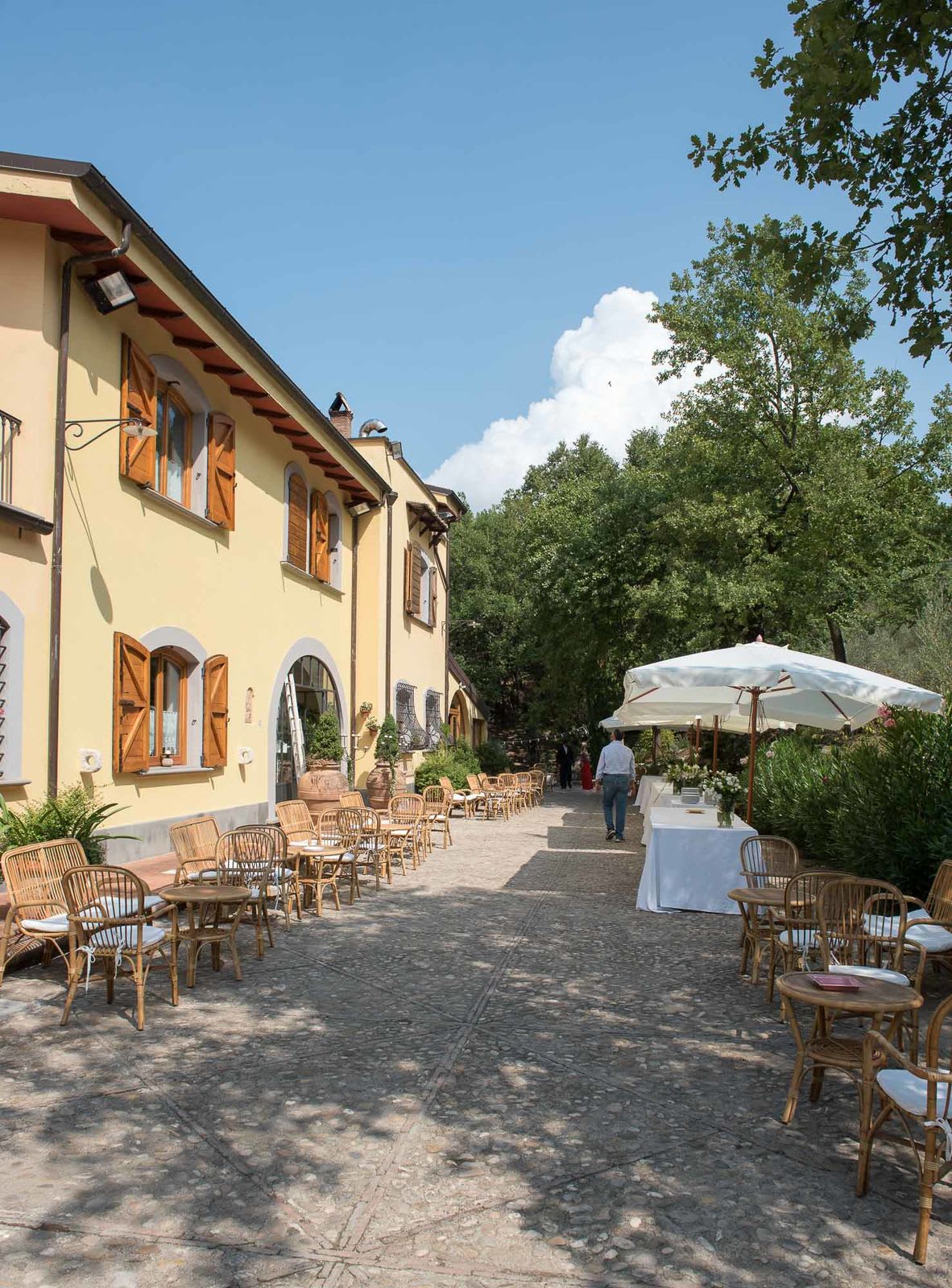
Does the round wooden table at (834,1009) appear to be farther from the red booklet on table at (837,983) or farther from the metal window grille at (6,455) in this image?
the metal window grille at (6,455)

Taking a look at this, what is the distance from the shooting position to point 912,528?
21422 mm

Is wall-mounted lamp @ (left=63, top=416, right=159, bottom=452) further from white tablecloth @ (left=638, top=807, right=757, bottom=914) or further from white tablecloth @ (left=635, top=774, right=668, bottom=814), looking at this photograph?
white tablecloth @ (left=635, top=774, right=668, bottom=814)

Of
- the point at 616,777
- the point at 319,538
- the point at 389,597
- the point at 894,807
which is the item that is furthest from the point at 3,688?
the point at 389,597

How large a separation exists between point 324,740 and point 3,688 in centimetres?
830

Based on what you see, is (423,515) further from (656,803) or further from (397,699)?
(656,803)

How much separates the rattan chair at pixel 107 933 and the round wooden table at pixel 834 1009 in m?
3.41

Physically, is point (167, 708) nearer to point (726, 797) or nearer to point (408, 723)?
point (726, 797)

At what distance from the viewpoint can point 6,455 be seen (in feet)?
27.2

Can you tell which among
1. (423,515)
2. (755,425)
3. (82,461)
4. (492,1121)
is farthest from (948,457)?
(492,1121)

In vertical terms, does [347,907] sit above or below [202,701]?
below

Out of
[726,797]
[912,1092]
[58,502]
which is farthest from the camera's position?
[726,797]

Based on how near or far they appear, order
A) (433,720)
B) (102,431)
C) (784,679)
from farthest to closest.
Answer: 1. (433,720)
2. (102,431)
3. (784,679)

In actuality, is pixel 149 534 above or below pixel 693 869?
above

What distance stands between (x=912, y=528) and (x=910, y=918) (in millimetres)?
17004
